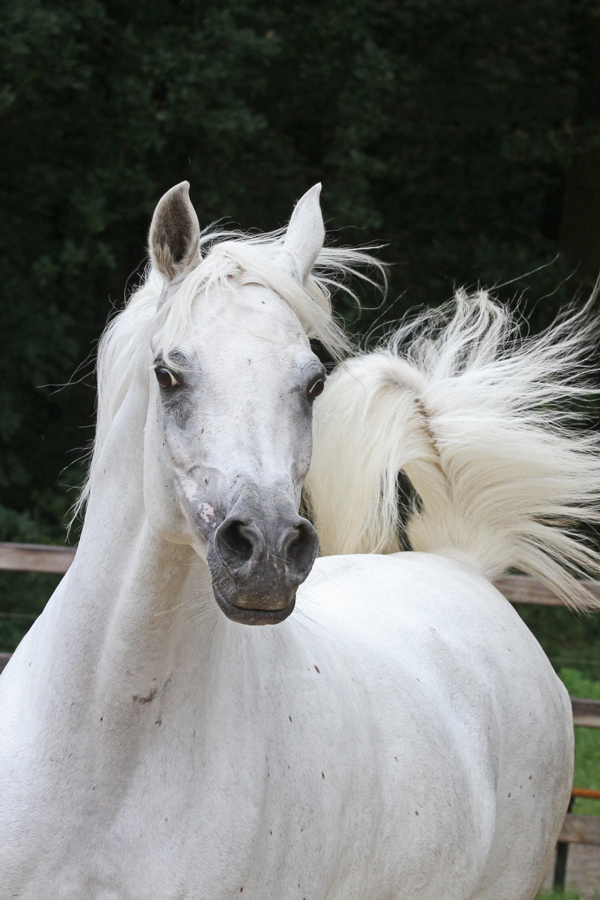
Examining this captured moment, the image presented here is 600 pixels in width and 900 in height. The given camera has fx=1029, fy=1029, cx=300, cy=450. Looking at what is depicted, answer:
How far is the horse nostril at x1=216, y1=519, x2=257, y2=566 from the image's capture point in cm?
165

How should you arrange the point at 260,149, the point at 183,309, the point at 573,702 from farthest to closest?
the point at 260,149, the point at 573,702, the point at 183,309

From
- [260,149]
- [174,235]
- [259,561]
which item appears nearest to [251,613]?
[259,561]

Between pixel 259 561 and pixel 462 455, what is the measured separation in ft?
6.26

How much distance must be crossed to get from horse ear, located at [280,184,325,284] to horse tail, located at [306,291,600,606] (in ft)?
3.21

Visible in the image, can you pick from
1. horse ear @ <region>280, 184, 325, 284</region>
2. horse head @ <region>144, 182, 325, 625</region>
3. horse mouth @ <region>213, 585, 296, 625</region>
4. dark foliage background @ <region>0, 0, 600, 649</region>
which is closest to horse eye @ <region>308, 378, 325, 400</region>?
horse head @ <region>144, 182, 325, 625</region>

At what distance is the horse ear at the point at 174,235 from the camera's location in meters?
2.00

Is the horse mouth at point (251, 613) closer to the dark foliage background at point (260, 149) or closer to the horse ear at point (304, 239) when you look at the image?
the horse ear at point (304, 239)

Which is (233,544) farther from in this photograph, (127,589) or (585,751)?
(585,751)

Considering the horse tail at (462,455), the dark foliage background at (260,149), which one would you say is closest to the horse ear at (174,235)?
the horse tail at (462,455)

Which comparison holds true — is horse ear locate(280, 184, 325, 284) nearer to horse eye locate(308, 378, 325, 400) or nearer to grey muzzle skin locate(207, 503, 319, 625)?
horse eye locate(308, 378, 325, 400)

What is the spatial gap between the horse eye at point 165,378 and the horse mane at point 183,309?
3cm

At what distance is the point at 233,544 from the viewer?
1.66 m

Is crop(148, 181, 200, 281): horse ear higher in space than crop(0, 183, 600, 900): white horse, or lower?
higher

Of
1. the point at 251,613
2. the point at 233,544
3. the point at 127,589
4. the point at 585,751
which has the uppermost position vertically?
the point at 233,544
